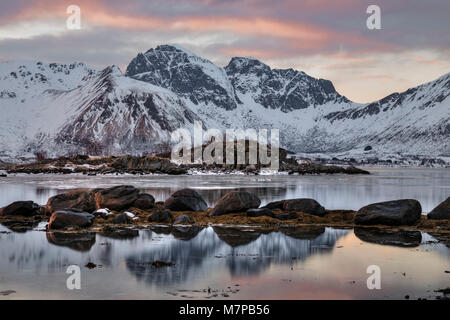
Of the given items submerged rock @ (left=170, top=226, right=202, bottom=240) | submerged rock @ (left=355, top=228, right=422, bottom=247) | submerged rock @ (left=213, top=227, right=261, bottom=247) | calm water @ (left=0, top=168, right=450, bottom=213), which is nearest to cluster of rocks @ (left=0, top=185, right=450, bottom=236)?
submerged rock @ (left=170, top=226, right=202, bottom=240)

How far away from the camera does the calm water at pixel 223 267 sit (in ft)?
48.7

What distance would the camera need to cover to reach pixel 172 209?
35062mm

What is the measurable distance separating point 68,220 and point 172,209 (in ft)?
29.1

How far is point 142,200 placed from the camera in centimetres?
3578

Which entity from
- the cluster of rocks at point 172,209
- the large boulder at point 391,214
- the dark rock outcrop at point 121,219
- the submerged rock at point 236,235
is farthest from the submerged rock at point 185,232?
the large boulder at point 391,214

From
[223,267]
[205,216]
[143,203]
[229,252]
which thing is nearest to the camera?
[223,267]

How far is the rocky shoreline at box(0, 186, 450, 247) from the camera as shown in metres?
27.2

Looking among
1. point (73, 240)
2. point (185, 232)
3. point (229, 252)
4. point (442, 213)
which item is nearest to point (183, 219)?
point (185, 232)

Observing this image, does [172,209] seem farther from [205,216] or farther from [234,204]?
[234,204]

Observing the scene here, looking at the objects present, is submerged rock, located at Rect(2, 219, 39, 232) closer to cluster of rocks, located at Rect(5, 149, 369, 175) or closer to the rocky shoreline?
the rocky shoreline
